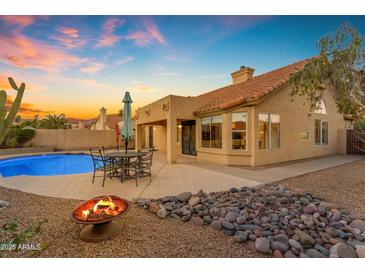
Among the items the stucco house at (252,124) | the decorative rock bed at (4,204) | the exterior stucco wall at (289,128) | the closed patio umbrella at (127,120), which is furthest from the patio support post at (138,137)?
the decorative rock bed at (4,204)

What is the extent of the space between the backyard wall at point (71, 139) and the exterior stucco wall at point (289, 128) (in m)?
18.1

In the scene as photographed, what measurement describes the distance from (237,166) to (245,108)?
3.24 meters

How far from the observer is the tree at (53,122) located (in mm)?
34550

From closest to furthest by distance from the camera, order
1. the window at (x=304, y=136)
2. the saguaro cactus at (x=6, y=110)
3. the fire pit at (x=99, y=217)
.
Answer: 1. the saguaro cactus at (x=6, y=110)
2. the fire pit at (x=99, y=217)
3. the window at (x=304, y=136)

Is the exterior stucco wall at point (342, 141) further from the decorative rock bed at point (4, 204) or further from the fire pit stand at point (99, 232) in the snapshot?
the decorative rock bed at point (4, 204)

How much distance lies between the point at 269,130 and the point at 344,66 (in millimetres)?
5368

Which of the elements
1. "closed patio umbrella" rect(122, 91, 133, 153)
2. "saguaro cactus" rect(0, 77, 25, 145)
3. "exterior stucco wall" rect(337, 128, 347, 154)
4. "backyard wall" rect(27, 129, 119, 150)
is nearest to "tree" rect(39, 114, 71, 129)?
"backyard wall" rect(27, 129, 119, 150)

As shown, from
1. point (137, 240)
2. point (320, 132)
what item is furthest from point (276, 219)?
point (320, 132)

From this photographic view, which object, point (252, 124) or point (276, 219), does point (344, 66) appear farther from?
point (276, 219)

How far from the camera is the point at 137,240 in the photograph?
323cm

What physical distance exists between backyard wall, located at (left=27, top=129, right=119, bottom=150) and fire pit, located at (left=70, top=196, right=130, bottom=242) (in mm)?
20392
